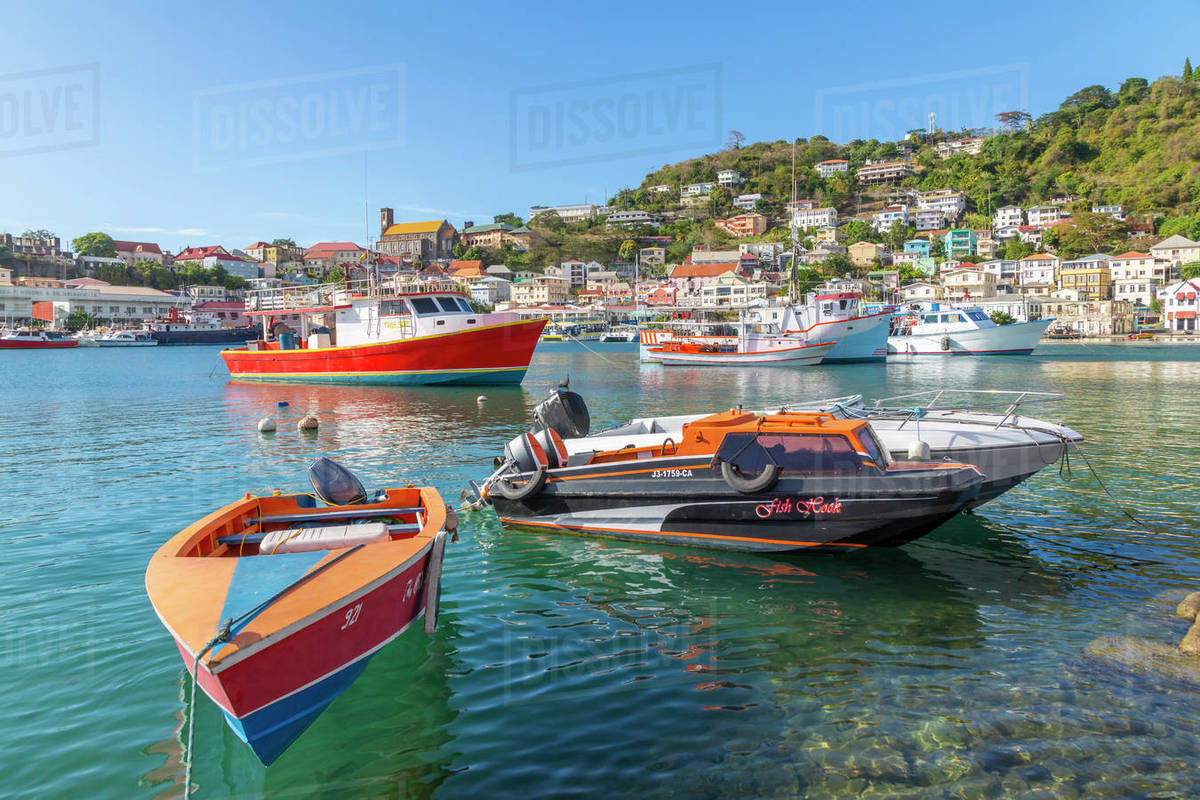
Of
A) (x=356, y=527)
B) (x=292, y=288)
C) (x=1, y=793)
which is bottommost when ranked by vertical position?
(x=1, y=793)

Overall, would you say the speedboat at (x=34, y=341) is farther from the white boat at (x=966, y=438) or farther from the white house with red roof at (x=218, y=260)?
the white boat at (x=966, y=438)

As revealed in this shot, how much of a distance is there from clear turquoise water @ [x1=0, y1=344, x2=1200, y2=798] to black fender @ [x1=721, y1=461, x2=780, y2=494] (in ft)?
3.41

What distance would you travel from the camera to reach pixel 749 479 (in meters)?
8.97

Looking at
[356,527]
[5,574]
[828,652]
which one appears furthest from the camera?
[5,574]

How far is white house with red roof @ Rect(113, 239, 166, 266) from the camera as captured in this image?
15850 centimetres

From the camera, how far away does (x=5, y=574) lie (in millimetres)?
8820

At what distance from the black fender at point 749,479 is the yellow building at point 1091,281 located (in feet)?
398

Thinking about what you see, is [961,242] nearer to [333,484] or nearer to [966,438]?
[966,438]

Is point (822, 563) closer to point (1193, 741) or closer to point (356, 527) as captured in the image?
point (1193, 741)

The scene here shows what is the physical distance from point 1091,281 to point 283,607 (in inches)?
5108

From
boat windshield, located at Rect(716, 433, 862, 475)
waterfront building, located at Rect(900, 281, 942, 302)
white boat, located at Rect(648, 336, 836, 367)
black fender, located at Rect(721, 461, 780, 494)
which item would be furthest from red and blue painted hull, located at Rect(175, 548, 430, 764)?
waterfront building, located at Rect(900, 281, 942, 302)

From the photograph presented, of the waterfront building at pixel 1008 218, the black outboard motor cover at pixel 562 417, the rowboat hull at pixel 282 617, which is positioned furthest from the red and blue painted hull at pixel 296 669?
the waterfront building at pixel 1008 218

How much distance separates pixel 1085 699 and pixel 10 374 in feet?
195

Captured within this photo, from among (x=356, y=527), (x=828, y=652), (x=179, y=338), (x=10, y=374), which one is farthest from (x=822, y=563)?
(x=179, y=338)
